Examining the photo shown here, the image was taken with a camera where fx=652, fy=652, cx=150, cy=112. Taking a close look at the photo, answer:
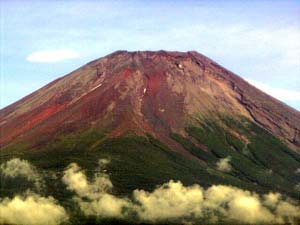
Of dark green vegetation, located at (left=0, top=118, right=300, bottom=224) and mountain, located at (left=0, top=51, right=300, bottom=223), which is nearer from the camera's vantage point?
dark green vegetation, located at (left=0, top=118, right=300, bottom=224)

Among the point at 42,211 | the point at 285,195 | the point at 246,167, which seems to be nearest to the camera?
the point at 42,211

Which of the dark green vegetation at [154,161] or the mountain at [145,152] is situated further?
the mountain at [145,152]

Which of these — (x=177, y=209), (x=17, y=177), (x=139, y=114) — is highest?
(x=139, y=114)

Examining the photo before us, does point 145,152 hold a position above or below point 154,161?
above

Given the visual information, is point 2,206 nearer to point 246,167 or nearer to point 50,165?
point 50,165

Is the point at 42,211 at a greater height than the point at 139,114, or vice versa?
the point at 139,114

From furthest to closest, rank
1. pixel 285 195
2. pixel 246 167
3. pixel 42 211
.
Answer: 1. pixel 246 167
2. pixel 285 195
3. pixel 42 211

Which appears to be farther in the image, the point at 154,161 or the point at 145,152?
the point at 145,152

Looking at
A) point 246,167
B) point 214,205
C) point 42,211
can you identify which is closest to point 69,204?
point 42,211
